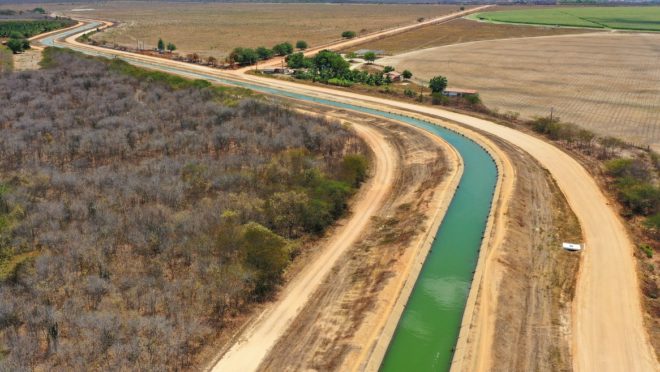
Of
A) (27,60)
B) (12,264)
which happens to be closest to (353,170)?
(12,264)

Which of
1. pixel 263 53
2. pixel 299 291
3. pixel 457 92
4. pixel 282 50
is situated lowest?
pixel 299 291

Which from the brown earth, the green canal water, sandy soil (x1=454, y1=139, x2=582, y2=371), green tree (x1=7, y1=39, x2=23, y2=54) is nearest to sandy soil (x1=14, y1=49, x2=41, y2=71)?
green tree (x1=7, y1=39, x2=23, y2=54)

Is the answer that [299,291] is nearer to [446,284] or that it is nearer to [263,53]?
[446,284]

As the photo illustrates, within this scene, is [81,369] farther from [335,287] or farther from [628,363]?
[628,363]

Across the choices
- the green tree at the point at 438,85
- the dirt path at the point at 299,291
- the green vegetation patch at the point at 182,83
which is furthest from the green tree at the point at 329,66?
the dirt path at the point at 299,291

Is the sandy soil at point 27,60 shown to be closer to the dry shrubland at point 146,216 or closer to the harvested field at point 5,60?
the harvested field at point 5,60

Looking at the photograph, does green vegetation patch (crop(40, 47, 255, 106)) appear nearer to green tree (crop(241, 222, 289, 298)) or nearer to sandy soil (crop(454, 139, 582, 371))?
green tree (crop(241, 222, 289, 298))

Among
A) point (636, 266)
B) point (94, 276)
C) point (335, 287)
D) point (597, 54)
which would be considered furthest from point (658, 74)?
point (94, 276)
